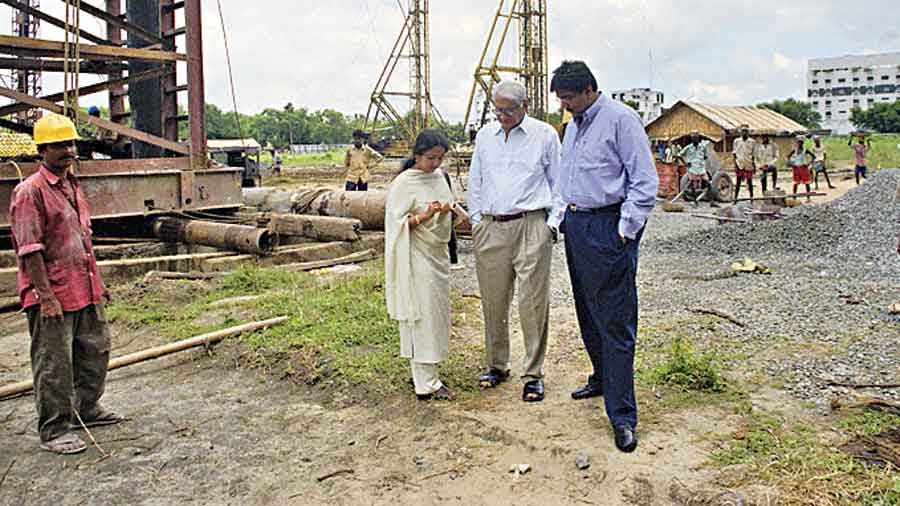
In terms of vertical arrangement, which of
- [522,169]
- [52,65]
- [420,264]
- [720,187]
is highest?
[52,65]

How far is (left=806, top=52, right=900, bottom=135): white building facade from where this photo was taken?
96.4 m

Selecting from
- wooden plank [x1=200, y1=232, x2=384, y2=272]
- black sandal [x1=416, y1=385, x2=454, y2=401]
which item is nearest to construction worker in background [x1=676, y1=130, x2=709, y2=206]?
wooden plank [x1=200, y1=232, x2=384, y2=272]

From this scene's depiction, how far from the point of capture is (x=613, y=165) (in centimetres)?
383

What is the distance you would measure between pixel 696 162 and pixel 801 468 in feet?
49.2

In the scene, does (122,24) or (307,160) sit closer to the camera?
(122,24)

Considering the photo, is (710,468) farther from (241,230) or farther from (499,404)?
(241,230)

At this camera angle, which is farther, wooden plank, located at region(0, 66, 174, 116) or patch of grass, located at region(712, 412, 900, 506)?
wooden plank, located at region(0, 66, 174, 116)

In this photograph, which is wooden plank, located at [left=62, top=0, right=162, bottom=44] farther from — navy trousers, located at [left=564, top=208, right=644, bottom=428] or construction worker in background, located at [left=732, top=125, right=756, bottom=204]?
construction worker in background, located at [left=732, top=125, right=756, bottom=204]

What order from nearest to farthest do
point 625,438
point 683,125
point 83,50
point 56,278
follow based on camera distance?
point 625,438
point 56,278
point 83,50
point 683,125

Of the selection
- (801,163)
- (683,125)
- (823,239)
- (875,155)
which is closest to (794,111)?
(875,155)

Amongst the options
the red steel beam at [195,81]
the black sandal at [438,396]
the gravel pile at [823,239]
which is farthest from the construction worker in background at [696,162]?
the black sandal at [438,396]

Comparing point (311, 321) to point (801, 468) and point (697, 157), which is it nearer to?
point (801, 468)

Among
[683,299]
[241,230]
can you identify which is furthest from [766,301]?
[241,230]

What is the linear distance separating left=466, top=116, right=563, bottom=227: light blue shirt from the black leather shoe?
1.22 m
